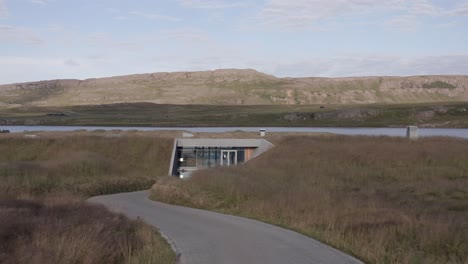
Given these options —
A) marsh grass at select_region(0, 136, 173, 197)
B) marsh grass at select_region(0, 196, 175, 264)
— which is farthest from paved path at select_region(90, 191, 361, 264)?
marsh grass at select_region(0, 136, 173, 197)

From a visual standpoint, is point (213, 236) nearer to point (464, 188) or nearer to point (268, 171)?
point (464, 188)

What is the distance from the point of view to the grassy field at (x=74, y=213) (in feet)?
42.5

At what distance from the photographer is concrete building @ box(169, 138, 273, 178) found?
1895 inches

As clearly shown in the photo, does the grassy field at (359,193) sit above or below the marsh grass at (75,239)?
below

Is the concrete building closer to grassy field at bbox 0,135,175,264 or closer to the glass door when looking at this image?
the glass door

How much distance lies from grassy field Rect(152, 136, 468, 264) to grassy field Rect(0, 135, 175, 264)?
4.41 metres

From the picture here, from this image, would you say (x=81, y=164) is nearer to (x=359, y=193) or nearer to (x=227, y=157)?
(x=227, y=157)

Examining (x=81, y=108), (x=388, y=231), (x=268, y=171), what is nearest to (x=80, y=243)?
(x=388, y=231)

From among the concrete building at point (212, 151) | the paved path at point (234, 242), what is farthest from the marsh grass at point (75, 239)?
the concrete building at point (212, 151)

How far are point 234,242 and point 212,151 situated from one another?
3208cm

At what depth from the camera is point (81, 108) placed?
190 metres

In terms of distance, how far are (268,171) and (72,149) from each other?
20791 mm

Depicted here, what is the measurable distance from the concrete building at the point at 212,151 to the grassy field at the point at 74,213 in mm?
1732

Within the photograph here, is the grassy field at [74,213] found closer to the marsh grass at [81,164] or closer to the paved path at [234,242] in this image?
the marsh grass at [81,164]
